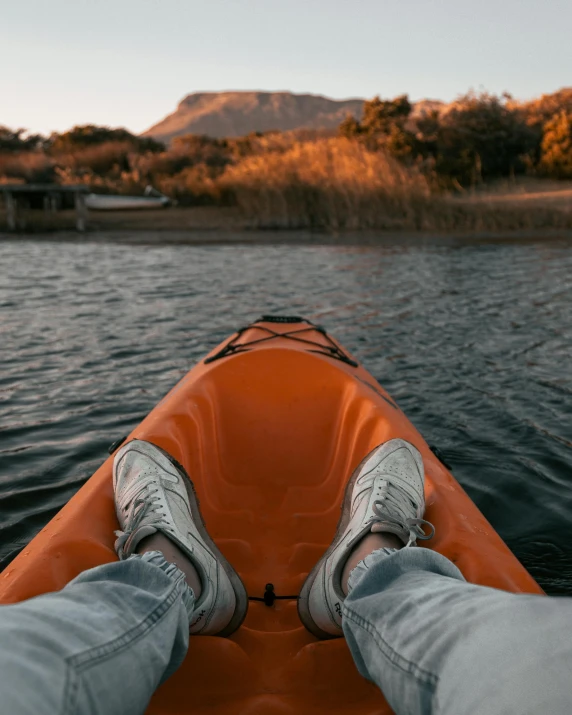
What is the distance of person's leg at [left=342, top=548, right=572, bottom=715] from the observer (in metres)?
0.87

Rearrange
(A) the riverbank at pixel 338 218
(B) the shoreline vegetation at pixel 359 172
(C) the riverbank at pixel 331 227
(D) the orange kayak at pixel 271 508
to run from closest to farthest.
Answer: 1. (D) the orange kayak at pixel 271 508
2. (C) the riverbank at pixel 331 227
3. (A) the riverbank at pixel 338 218
4. (B) the shoreline vegetation at pixel 359 172

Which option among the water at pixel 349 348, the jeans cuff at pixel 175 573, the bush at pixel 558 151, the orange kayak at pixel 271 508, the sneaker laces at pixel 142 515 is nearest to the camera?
the jeans cuff at pixel 175 573

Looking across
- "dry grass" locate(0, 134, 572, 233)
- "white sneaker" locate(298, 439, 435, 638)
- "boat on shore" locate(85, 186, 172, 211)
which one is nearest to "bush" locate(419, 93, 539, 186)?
"dry grass" locate(0, 134, 572, 233)

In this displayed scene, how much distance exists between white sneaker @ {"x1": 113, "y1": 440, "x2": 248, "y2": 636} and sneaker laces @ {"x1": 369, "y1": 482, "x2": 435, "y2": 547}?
405mm

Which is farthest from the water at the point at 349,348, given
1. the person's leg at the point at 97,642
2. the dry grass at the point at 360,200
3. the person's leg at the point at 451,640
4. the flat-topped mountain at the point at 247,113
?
the flat-topped mountain at the point at 247,113

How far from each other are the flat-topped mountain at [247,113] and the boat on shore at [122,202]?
184 ft

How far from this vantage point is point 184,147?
2480 cm

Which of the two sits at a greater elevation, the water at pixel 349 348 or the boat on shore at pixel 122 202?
the boat on shore at pixel 122 202

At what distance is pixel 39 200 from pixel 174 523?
18745 millimetres

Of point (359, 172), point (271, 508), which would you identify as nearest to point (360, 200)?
point (359, 172)

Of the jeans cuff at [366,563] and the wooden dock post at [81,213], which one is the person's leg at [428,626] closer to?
the jeans cuff at [366,563]

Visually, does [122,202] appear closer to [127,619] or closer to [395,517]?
[395,517]

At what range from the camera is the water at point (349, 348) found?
119 inches

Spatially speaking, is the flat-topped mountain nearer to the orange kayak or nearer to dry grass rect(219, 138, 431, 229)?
dry grass rect(219, 138, 431, 229)
